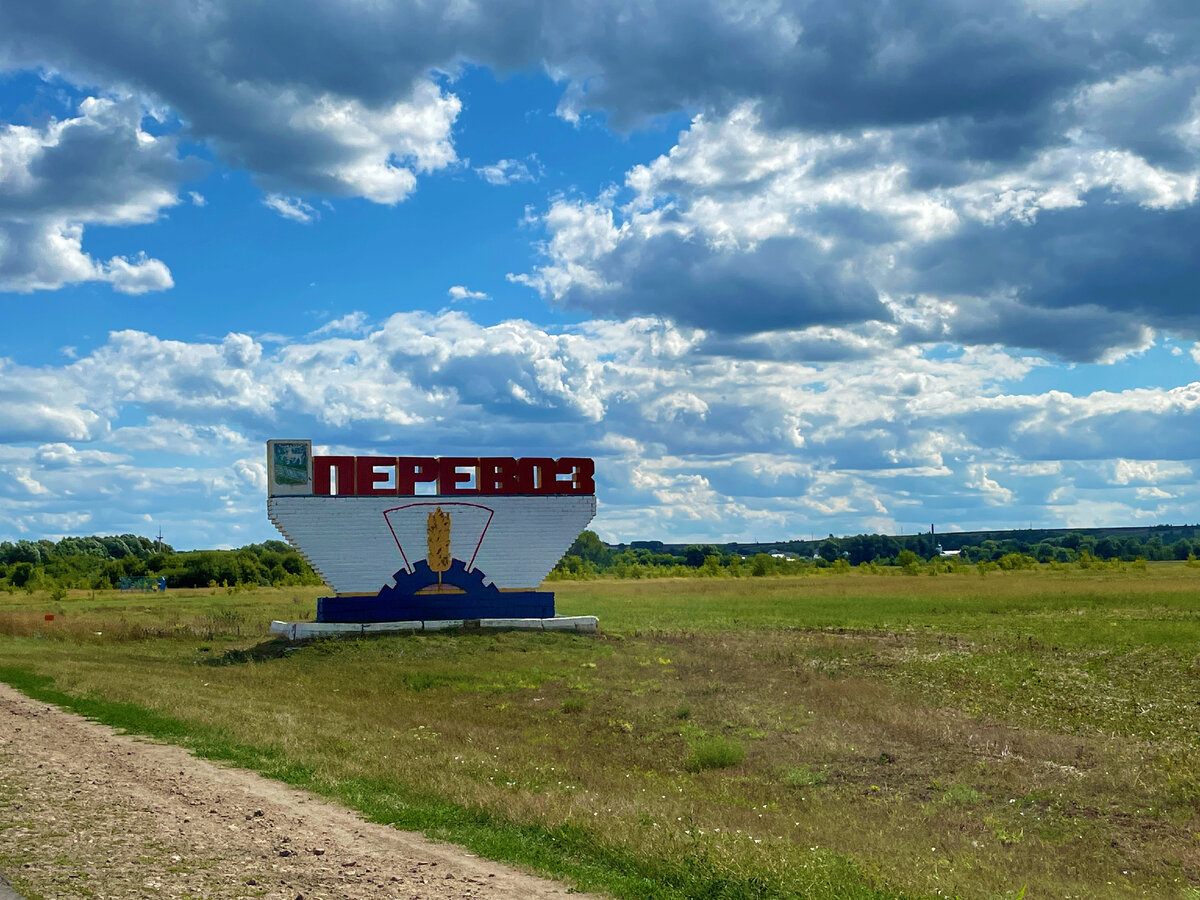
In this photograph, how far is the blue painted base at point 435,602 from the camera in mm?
41938

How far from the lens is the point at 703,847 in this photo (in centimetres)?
1164

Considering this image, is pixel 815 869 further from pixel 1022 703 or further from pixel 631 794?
pixel 1022 703

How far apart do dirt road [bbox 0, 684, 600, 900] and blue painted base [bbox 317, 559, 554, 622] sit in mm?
25277

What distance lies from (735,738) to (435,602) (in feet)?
76.8

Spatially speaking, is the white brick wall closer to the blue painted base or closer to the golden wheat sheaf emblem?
the golden wheat sheaf emblem

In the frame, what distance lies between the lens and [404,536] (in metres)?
42.4

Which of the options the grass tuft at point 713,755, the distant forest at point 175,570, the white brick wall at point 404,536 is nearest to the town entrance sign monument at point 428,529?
the white brick wall at point 404,536

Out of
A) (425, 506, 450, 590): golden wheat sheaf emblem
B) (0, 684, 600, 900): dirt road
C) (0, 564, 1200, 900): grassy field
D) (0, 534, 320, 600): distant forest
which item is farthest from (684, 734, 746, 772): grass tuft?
(0, 534, 320, 600): distant forest

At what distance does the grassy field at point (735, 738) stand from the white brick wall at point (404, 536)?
3601 mm

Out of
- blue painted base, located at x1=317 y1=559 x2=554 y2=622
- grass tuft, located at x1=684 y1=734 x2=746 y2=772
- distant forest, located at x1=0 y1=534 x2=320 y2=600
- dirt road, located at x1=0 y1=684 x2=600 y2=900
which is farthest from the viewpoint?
distant forest, located at x1=0 y1=534 x2=320 y2=600

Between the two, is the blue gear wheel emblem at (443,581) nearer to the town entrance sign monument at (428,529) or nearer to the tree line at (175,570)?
the town entrance sign monument at (428,529)

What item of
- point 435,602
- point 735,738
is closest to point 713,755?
point 735,738

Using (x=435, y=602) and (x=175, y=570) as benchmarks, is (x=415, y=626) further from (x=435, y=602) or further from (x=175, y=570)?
(x=175, y=570)

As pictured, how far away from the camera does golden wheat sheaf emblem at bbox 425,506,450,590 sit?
4281 centimetres
